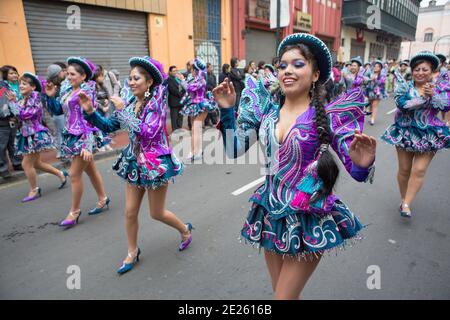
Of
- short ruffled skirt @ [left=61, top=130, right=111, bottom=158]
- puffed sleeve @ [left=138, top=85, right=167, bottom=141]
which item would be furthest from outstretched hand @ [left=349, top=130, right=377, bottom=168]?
short ruffled skirt @ [left=61, top=130, right=111, bottom=158]

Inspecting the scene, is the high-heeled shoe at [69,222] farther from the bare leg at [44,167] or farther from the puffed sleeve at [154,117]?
the puffed sleeve at [154,117]

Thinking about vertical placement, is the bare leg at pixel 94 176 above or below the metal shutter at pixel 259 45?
below

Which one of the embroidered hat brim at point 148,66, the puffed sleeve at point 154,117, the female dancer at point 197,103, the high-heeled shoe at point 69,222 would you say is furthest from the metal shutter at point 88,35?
the puffed sleeve at point 154,117

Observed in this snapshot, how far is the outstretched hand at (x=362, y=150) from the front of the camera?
1607 millimetres

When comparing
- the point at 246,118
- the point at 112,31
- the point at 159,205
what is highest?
the point at 112,31

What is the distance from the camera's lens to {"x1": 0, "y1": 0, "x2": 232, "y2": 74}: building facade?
25.2ft

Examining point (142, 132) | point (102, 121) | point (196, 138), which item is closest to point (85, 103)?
point (102, 121)

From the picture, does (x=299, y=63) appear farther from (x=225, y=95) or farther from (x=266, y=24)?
(x=266, y=24)

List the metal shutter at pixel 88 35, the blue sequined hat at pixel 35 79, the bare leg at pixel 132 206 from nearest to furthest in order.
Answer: the bare leg at pixel 132 206
the blue sequined hat at pixel 35 79
the metal shutter at pixel 88 35

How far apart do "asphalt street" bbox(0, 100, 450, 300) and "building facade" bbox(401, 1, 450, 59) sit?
58354 mm

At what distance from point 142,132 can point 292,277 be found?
167 cm

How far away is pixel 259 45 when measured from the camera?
16.4m

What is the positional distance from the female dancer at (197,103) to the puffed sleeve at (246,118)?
4761 millimetres
